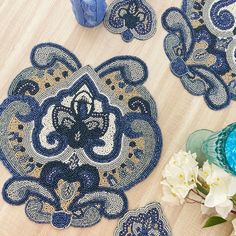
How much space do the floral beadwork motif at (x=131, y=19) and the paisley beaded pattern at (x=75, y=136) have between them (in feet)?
0.28

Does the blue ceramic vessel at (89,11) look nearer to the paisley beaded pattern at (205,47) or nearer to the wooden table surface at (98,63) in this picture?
the wooden table surface at (98,63)

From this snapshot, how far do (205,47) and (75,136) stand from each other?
18.1 inches

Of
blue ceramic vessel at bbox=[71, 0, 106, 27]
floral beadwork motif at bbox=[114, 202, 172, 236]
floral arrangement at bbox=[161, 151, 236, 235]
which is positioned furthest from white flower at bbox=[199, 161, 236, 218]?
blue ceramic vessel at bbox=[71, 0, 106, 27]

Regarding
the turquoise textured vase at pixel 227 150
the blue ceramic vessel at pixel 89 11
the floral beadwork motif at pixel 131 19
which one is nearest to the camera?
the turquoise textured vase at pixel 227 150

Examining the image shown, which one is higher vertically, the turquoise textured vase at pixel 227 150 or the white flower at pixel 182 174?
the turquoise textured vase at pixel 227 150

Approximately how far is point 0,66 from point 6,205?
0.40m

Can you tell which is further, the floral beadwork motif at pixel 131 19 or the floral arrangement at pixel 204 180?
the floral beadwork motif at pixel 131 19

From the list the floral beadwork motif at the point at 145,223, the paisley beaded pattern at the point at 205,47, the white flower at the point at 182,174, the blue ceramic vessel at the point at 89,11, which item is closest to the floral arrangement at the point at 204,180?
the white flower at the point at 182,174

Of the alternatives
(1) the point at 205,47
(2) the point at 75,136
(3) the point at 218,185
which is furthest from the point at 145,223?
(1) the point at 205,47

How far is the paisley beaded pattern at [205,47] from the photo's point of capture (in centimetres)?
122

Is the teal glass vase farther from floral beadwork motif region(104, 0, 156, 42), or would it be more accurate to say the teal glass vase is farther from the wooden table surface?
floral beadwork motif region(104, 0, 156, 42)

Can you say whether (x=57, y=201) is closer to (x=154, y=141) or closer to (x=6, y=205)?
(x=6, y=205)

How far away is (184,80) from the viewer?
122 cm

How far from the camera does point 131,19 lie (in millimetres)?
1274
